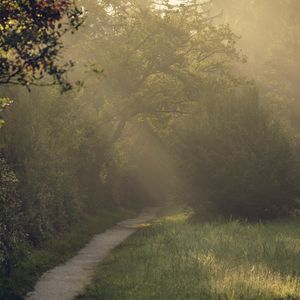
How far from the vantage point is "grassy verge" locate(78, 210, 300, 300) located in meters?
16.1

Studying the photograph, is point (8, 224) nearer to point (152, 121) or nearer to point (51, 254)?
point (51, 254)

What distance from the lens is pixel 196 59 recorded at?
157 ft

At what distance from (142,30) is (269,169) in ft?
45.1

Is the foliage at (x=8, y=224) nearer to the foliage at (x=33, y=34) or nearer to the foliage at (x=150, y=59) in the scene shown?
the foliage at (x=33, y=34)

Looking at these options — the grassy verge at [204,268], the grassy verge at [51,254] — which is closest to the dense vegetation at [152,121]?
the grassy verge at [51,254]

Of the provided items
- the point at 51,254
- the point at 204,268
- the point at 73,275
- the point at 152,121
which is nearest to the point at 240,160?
the point at 152,121

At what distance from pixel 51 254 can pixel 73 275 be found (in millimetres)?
4325

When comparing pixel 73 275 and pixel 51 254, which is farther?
pixel 51 254

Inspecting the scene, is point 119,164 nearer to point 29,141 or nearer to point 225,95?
→ point 225,95

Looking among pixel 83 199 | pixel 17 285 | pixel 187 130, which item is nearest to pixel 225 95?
pixel 187 130

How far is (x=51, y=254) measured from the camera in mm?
25625

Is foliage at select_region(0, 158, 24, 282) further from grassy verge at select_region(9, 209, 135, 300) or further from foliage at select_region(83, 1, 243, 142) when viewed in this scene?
foliage at select_region(83, 1, 243, 142)

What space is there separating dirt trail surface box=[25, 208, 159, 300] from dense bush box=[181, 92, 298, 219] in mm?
8717

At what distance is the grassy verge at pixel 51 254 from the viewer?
1917cm
